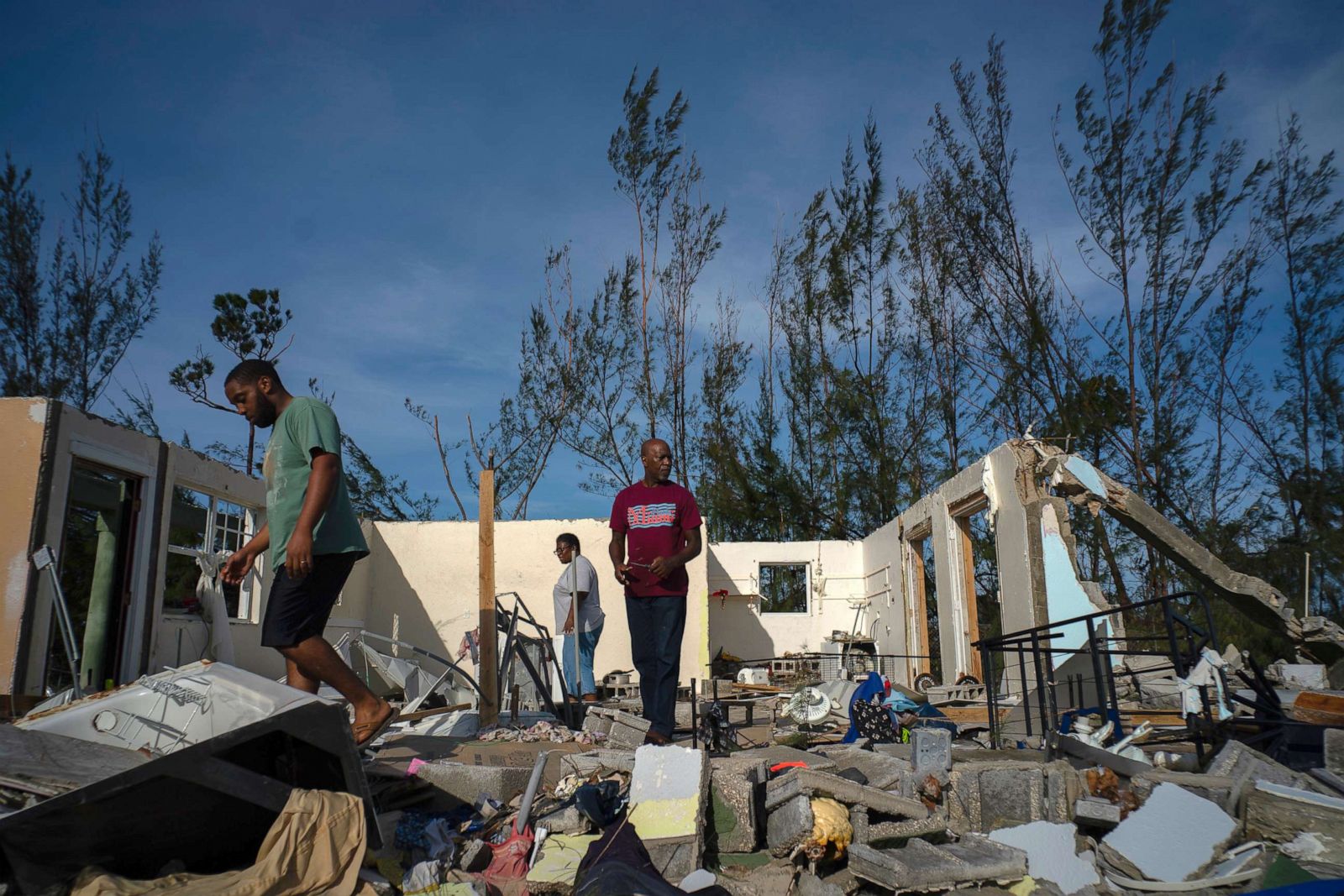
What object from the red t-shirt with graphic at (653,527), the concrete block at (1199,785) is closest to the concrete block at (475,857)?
the red t-shirt with graphic at (653,527)

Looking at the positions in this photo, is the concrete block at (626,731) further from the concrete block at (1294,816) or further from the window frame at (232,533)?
the window frame at (232,533)

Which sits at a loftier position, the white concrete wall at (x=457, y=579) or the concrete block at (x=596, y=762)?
the white concrete wall at (x=457, y=579)

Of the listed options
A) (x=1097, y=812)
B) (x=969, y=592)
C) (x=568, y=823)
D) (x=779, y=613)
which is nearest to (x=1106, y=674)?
(x=1097, y=812)

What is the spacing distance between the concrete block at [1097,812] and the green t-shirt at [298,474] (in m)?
2.98

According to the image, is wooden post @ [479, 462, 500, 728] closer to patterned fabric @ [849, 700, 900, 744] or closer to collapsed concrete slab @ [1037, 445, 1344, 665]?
patterned fabric @ [849, 700, 900, 744]

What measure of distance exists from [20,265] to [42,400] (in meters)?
12.5

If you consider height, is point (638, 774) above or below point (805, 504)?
below

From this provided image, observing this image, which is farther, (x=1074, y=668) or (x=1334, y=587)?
(x=1334, y=587)

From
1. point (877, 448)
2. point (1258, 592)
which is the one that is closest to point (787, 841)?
point (1258, 592)

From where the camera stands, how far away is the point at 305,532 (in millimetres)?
3117

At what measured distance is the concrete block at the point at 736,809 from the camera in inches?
133

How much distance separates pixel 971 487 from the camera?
395 inches

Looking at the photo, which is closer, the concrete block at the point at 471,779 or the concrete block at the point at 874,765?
the concrete block at the point at 471,779

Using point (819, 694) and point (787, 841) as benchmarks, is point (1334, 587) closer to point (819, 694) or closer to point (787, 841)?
point (819, 694)
